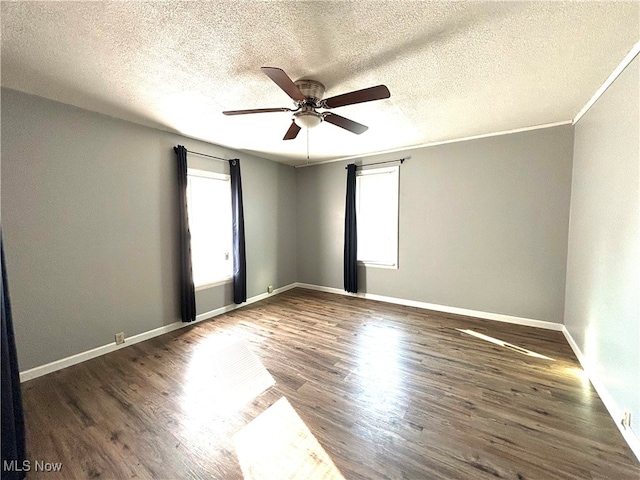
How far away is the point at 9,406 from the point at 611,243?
391 centimetres

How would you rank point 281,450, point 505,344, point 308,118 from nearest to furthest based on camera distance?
point 281,450 → point 308,118 → point 505,344

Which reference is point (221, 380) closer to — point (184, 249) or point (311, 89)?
point (184, 249)

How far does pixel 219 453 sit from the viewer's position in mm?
1526

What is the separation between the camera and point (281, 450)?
154cm

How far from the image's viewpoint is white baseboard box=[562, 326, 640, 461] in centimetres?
150

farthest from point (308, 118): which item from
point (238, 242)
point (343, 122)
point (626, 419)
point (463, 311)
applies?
point (463, 311)

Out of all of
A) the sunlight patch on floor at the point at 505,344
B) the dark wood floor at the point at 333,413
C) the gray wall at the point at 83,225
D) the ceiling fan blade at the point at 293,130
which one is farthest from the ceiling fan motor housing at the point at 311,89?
the sunlight patch on floor at the point at 505,344

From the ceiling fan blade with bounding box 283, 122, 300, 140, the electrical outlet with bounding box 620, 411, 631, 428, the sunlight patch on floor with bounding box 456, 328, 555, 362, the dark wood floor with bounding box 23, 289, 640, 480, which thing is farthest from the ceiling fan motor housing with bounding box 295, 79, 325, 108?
the sunlight patch on floor with bounding box 456, 328, 555, 362

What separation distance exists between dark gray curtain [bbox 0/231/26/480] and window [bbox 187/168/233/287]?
215cm

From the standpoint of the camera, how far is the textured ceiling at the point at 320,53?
1.36m

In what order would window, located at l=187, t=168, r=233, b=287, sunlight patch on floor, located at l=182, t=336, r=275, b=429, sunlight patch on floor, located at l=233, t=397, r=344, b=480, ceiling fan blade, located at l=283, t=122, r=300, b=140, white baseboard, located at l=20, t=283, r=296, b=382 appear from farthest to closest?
1. window, located at l=187, t=168, r=233, b=287
2. ceiling fan blade, located at l=283, t=122, r=300, b=140
3. white baseboard, located at l=20, t=283, r=296, b=382
4. sunlight patch on floor, located at l=182, t=336, r=275, b=429
5. sunlight patch on floor, located at l=233, t=397, r=344, b=480

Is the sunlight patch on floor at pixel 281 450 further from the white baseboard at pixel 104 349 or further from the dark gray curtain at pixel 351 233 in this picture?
the dark gray curtain at pixel 351 233

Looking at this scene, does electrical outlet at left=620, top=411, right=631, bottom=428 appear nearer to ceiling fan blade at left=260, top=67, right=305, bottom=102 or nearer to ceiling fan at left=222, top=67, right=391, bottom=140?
ceiling fan at left=222, top=67, right=391, bottom=140

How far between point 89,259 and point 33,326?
70 centimetres
